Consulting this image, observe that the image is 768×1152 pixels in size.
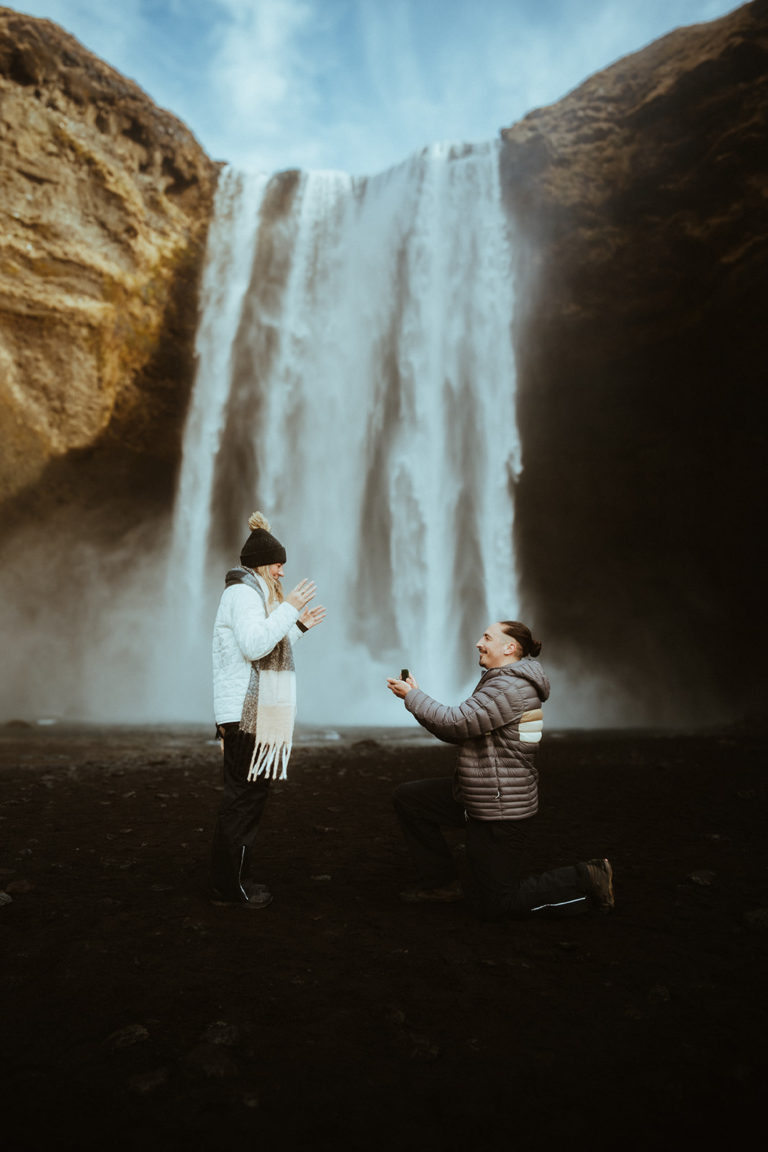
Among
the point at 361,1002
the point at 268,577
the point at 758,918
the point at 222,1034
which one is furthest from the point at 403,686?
the point at 758,918

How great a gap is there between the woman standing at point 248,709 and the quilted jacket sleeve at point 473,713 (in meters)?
0.73

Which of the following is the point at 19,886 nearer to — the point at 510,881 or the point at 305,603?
the point at 305,603

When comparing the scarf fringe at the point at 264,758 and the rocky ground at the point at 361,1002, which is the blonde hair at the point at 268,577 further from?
the rocky ground at the point at 361,1002

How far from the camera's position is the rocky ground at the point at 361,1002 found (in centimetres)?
186

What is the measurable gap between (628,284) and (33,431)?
55.6 feet

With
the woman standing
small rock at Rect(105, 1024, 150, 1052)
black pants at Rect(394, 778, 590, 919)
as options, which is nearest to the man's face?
black pants at Rect(394, 778, 590, 919)

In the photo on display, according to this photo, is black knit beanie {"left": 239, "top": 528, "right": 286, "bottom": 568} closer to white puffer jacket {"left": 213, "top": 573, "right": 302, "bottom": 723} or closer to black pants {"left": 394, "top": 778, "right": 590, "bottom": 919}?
white puffer jacket {"left": 213, "top": 573, "right": 302, "bottom": 723}

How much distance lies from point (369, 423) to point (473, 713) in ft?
58.1

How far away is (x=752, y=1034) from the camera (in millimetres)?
2277

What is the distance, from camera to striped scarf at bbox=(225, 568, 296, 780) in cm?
361

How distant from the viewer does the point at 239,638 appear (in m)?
3.66

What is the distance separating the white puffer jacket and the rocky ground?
41.8 inches

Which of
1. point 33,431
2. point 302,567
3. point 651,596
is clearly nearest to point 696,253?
point 651,596

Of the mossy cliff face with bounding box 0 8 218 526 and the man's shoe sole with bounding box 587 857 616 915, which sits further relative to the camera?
the mossy cliff face with bounding box 0 8 218 526
